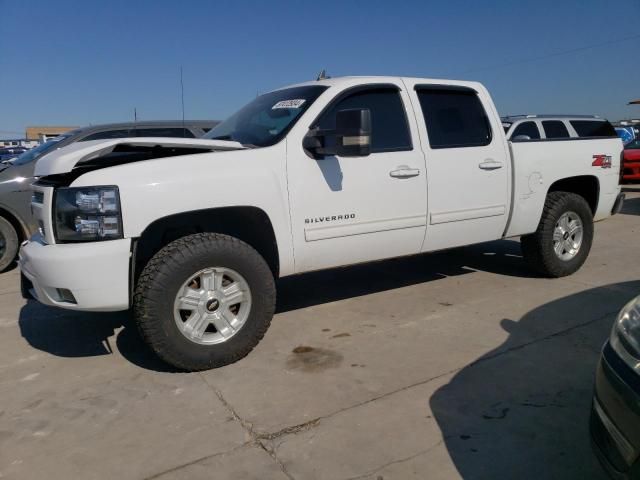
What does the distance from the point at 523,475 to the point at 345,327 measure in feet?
6.67

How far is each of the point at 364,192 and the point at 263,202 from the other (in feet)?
2.72

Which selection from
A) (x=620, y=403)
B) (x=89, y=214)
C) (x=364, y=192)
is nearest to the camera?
(x=620, y=403)

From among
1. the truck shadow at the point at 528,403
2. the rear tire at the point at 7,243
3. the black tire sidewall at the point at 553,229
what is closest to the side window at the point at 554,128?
the black tire sidewall at the point at 553,229

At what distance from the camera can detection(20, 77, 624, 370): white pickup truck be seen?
3.17 metres

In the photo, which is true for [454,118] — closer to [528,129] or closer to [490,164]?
[490,164]

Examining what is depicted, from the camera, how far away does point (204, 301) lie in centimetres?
344

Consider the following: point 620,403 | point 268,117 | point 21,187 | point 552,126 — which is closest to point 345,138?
point 268,117

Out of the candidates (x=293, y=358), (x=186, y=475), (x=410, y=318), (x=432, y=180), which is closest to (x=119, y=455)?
(x=186, y=475)

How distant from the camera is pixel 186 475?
245cm

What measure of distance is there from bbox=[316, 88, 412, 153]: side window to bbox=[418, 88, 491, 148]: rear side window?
0.81ft

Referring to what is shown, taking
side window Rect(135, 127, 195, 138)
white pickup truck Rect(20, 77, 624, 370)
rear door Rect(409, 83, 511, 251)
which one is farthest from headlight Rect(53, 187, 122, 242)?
side window Rect(135, 127, 195, 138)

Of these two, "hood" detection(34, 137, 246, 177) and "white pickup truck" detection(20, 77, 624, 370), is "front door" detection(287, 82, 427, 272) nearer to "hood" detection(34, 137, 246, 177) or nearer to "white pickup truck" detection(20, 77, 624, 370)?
"white pickup truck" detection(20, 77, 624, 370)

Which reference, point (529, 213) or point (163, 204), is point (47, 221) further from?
point (529, 213)

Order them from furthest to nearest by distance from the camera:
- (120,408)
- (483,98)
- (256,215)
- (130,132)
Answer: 1. (130,132)
2. (483,98)
3. (256,215)
4. (120,408)
